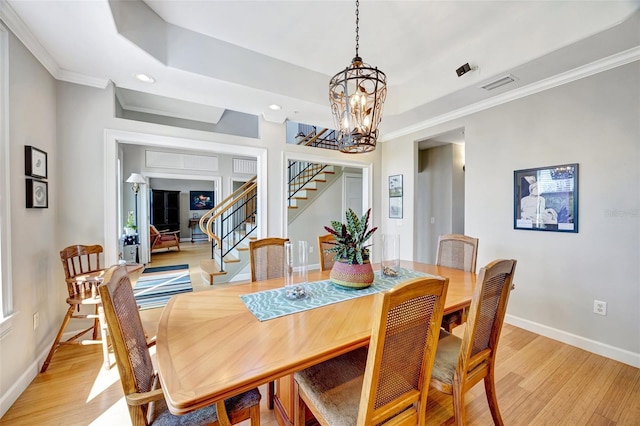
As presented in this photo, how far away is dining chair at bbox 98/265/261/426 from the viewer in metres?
0.91

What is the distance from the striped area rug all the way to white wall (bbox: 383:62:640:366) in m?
4.35

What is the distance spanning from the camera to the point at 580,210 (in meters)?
2.38

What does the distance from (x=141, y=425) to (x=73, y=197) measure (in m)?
2.46

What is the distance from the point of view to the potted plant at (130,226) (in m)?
5.50

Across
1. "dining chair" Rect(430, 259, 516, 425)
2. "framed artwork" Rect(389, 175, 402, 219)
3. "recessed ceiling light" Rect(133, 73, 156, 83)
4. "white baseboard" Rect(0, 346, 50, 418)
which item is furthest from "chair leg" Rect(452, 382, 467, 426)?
"recessed ceiling light" Rect(133, 73, 156, 83)

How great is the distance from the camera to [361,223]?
1718 millimetres

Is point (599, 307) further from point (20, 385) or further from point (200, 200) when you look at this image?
point (200, 200)

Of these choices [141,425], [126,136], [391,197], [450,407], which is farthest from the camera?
[391,197]

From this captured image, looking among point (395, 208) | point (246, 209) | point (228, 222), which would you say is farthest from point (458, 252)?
point (228, 222)

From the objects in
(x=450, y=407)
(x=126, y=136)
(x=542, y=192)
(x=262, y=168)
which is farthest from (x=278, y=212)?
(x=542, y=192)

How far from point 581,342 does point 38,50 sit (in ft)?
17.2

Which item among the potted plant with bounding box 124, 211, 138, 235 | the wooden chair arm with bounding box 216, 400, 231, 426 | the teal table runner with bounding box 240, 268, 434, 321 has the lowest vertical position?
the wooden chair arm with bounding box 216, 400, 231, 426

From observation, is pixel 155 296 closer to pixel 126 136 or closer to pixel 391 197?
pixel 126 136

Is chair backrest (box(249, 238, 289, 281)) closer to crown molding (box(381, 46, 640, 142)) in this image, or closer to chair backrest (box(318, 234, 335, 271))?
chair backrest (box(318, 234, 335, 271))
